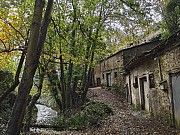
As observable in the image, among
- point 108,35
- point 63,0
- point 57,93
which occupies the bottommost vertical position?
point 57,93

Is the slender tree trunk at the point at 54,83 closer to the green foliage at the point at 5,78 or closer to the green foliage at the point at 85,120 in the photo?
the green foliage at the point at 5,78

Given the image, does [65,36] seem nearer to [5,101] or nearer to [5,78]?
[5,78]

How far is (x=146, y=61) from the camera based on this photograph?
34.8 feet

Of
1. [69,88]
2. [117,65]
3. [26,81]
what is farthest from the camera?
[117,65]

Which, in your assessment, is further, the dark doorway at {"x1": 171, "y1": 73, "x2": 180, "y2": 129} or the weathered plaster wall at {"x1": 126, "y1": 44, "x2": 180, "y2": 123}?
the weathered plaster wall at {"x1": 126, "y1": 44, "x2": 180, "y2": 123}

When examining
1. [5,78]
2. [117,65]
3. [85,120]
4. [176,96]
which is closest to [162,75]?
[176,96]

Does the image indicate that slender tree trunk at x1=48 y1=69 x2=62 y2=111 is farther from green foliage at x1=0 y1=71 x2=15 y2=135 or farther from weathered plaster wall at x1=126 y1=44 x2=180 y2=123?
weathered plaster wall at x1=126 y1=44 x2=180 y2=123

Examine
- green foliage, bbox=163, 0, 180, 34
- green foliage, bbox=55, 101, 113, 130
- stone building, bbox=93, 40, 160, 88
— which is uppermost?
green foliage, bbox=163, 0, 180, 34

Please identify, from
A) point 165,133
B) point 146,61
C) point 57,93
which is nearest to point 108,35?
point 146,61

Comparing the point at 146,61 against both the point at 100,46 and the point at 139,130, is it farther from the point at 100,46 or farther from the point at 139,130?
the point at 139,130

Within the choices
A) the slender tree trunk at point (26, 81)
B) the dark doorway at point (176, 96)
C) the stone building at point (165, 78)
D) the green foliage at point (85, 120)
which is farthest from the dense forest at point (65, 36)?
the dark doorway at point (176, 96)

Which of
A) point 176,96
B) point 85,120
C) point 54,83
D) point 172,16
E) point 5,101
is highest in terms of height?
point 172,16

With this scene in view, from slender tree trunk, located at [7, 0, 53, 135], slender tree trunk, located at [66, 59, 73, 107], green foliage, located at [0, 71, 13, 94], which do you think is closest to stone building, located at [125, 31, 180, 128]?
slender tree trunk, located at [7, 0, 53, 135]

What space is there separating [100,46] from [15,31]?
16.1 ft
